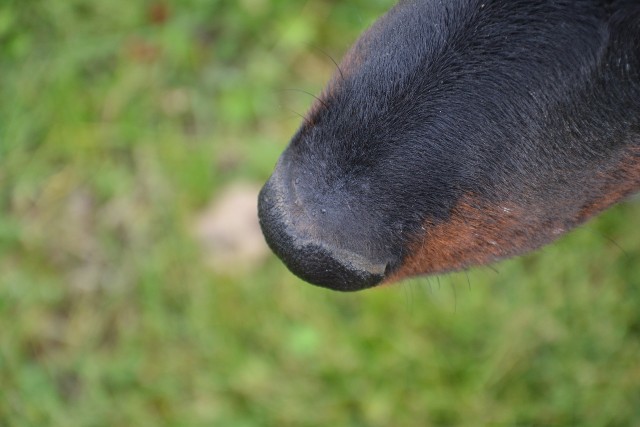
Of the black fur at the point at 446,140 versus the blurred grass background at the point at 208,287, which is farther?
the blurred grass background at the point at 208,287

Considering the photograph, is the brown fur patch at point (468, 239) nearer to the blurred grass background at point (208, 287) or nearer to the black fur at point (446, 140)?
the black fur at point (446, 140)

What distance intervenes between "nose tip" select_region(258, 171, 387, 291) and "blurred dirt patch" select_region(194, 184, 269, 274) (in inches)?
57.0

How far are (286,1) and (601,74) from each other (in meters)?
2.48

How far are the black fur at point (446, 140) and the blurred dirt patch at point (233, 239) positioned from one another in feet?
4.99

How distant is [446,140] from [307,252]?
577 millimetres

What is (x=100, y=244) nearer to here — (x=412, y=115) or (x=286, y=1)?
(x=286, y=1)

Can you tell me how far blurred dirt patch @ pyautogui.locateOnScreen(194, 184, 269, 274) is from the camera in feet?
12.0

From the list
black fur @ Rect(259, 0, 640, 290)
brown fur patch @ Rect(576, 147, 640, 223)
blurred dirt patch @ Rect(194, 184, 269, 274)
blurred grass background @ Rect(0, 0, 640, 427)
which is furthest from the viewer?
blurred dirt patch @ Rect(194, 184, 269, 274)

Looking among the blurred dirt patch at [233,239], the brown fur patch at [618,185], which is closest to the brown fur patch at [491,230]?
the brown fur patch at [618,185]

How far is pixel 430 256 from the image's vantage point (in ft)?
7.01

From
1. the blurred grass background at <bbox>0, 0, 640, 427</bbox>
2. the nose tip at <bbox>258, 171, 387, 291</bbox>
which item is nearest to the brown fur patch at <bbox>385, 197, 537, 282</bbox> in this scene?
the nose tip at <bbox>258, 171, 387, 291</bbox>

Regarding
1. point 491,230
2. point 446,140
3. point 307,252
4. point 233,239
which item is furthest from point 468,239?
point 233,239

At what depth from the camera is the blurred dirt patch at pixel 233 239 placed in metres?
3.65

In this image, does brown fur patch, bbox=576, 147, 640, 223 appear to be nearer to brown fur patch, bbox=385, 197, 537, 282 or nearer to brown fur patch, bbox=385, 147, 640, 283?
brown fur patch, bbox=385, 147, 640, 283
